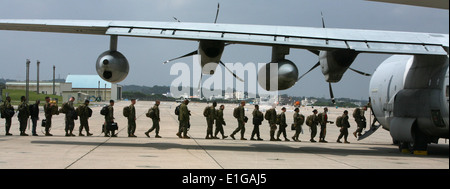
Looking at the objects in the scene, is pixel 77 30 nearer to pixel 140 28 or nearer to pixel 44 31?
pixel 44 31

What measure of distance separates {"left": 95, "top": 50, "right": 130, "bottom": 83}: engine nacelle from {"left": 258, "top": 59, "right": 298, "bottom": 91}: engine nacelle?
12.2 feet

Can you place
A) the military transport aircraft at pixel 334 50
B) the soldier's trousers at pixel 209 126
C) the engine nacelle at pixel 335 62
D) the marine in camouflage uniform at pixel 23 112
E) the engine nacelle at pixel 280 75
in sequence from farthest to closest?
the soldier's trousers at pixel 209 126 → the marine in camouflage uniform at pixel 23 112 → the engine nacelle at pixel 280 75 → the engine nacelle at pixel 335 62 → the military transport aircraft at pixel 334 50

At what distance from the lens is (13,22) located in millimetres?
13086

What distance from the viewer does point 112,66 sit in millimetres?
13406

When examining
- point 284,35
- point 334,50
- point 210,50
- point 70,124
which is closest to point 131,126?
point 70,124

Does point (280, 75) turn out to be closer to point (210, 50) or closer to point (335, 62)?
point (335, 62)

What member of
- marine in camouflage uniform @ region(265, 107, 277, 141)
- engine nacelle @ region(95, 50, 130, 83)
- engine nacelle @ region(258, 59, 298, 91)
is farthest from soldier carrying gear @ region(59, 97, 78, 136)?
engine nacelle @ region(258, 59, 298, 91)

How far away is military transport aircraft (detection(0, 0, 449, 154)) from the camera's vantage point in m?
12.1

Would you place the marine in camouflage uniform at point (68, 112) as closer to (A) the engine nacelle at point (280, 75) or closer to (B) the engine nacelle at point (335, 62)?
(A) the engine nacelle at point (280, 75)

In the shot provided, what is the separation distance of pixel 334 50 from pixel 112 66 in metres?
5.78

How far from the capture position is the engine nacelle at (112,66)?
1343cm

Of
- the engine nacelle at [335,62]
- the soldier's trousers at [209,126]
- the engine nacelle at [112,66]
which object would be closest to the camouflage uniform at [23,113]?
the engine nacelle at [112,66]
